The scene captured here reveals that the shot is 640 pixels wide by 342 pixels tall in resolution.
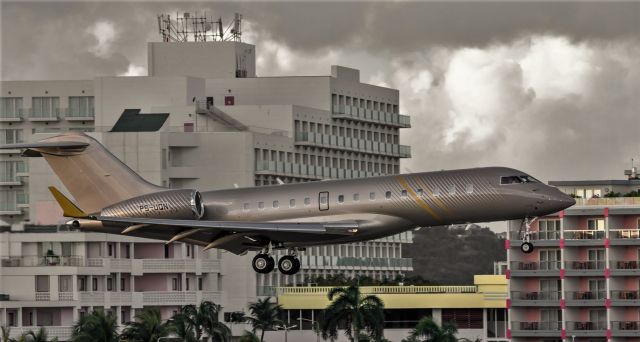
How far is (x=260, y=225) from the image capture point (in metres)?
152

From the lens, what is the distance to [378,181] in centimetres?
15138

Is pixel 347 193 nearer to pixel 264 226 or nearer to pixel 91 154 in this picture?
pixel 264 226

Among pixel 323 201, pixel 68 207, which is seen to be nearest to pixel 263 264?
pixel 323 201

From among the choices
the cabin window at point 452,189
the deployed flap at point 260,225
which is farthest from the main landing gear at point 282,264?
the cabin window at point 452,189

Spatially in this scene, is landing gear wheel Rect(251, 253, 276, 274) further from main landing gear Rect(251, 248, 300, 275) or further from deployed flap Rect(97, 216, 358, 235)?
deployed flap Rect(97, 216, 358, 235)

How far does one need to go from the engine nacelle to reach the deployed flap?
3381mm

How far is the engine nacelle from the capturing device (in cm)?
15762

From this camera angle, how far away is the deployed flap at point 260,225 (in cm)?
15100

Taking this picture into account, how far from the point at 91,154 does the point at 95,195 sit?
313 cm

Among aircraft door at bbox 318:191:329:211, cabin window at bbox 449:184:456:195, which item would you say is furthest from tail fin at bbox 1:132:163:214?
cabin window at bbox 449:184:456:195

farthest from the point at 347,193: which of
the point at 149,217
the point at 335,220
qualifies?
the point at 149,217

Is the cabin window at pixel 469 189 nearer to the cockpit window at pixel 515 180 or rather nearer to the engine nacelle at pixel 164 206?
the cockpit window at pixel 515 180

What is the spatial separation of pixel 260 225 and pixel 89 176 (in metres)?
16.5

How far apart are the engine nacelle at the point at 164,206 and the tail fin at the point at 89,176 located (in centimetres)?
182
